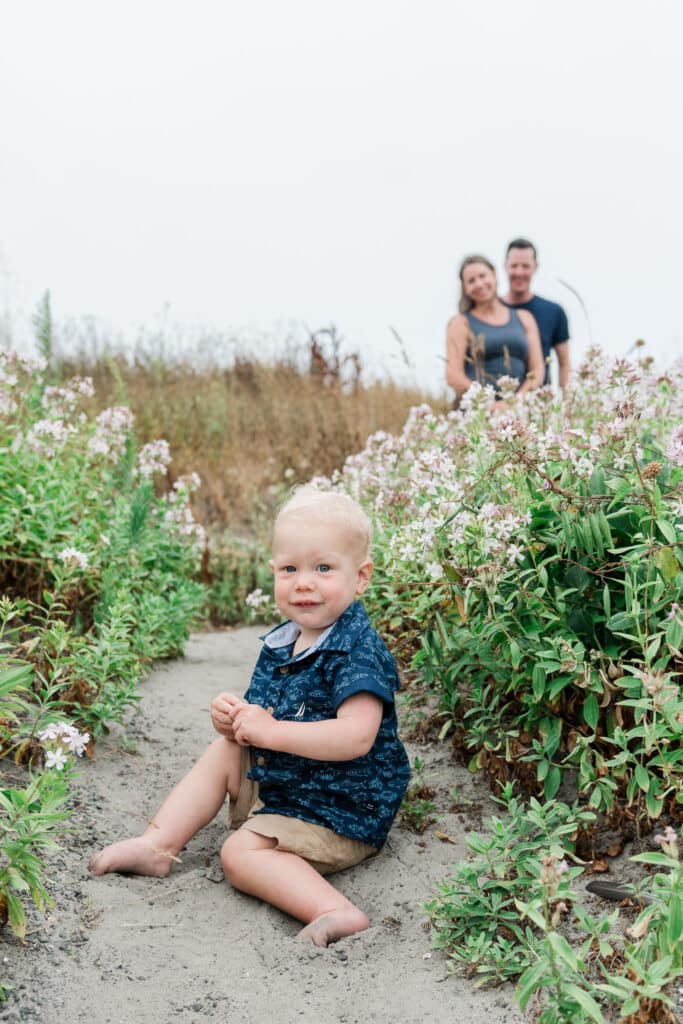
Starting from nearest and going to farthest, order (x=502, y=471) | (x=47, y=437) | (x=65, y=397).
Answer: (x=502, y=471)
(x=47, y=437)
(x=65, y=397)

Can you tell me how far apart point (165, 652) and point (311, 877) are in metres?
2.20

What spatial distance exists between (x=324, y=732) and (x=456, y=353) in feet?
16.1

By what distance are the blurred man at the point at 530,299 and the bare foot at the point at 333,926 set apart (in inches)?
251

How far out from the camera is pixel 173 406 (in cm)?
1084

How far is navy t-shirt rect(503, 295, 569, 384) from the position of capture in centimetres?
848

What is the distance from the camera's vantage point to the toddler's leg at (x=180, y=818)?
3.02 meters

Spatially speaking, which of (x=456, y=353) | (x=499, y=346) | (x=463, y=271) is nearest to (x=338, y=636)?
(x=456, y=353)

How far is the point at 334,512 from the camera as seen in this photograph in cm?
298

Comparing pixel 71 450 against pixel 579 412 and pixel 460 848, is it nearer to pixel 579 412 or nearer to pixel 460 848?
pixel 579 412

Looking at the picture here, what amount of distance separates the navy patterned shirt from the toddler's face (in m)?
0.09

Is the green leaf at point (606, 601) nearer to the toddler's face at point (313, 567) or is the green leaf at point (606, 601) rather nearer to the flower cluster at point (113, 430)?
the toddler's face at point (313, 567)

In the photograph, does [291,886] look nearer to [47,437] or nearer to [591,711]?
[591,711]

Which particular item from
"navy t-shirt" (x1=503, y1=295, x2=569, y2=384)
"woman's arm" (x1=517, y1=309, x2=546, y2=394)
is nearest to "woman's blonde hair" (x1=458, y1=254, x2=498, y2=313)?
"woman's arm" (x1=517, y1=309, x2=546, y2=394)

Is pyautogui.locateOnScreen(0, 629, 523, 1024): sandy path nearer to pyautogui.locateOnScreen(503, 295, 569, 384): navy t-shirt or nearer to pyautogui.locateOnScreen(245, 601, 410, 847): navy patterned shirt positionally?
pyautogui.locateOnScreen(245, 601, 410, 847): navy patterned shirt
